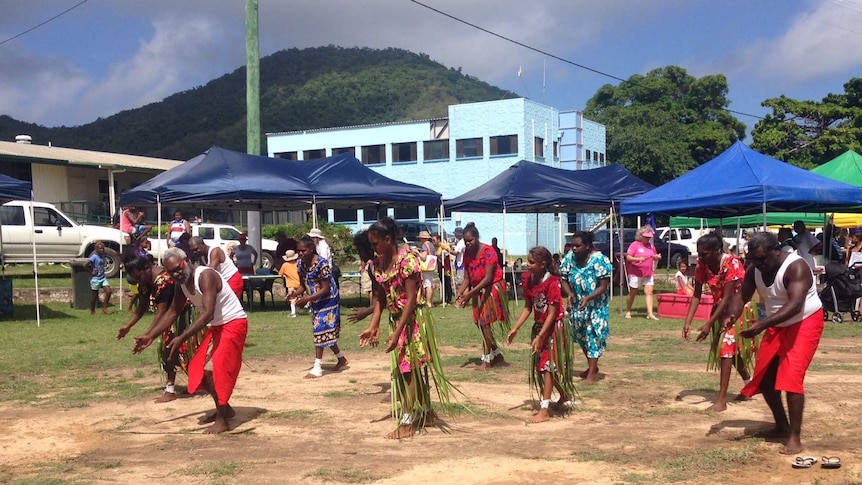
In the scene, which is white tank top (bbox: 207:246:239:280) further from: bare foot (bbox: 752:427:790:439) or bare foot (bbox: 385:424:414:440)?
bare foot (bbox: 752:427:790:439)

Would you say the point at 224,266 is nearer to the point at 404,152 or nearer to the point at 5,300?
the point at 5,300

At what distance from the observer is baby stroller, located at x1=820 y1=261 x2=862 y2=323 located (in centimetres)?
1463

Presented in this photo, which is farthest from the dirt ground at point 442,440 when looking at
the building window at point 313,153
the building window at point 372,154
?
the building window at point 313,153

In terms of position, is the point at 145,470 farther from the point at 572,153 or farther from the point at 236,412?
the point at 572,153

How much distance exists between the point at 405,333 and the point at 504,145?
1494 inches

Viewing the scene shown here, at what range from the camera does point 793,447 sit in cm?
604

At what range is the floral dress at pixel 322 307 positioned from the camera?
955 cm

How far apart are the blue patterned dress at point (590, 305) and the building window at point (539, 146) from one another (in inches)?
1397

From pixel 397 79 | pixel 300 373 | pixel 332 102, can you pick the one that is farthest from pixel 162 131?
pixel 300 373

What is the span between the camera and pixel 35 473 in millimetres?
6000

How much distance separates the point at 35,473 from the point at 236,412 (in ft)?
7.05

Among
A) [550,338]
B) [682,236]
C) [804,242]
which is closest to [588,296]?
[550,338]

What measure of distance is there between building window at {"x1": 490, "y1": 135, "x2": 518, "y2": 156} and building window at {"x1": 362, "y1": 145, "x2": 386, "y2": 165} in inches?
285

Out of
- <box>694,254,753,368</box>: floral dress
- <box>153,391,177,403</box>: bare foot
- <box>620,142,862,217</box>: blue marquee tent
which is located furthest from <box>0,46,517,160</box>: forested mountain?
<box>694,254,753,368</box>: floral dress
